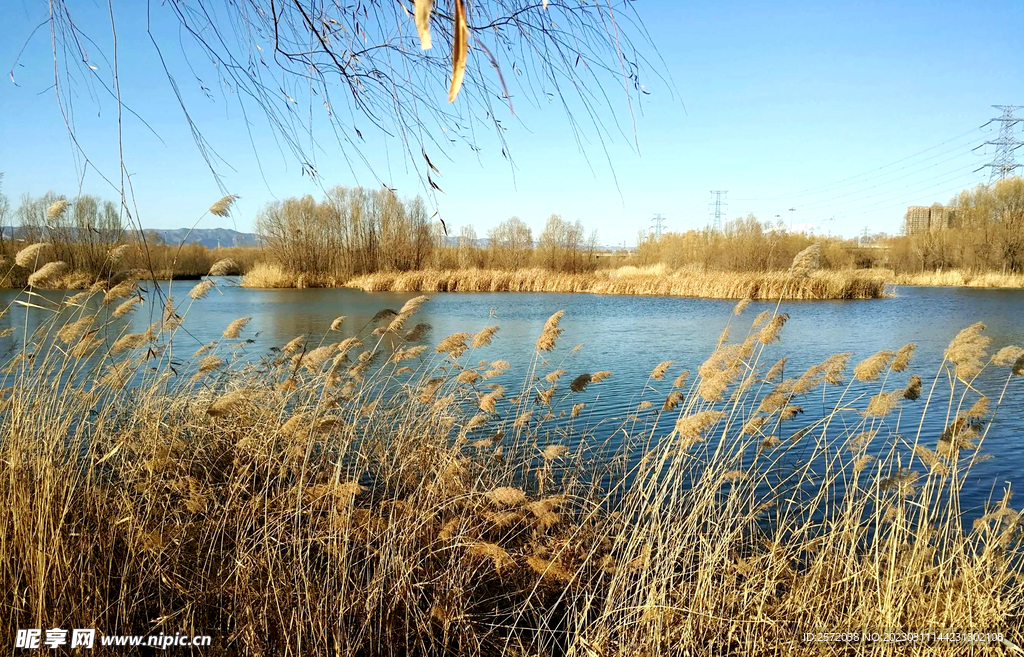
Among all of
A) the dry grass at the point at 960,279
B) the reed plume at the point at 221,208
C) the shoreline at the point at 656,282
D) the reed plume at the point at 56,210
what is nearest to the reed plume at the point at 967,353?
the reed plume at the point at 221,208

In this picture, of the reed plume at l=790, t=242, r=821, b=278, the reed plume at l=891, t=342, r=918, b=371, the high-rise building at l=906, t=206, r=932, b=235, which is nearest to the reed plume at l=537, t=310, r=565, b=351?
the reed plume at l=790, t=242, r=821, b=278

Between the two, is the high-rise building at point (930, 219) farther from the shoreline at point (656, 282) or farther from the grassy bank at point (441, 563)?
the grassy bank at point (441, 563)

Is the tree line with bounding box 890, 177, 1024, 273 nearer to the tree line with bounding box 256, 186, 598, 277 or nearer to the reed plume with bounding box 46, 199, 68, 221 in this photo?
the tree line with bounding box 256, 186, 598, 277

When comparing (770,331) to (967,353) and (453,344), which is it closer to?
(967,353)

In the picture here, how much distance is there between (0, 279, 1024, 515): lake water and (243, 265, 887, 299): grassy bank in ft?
4.00

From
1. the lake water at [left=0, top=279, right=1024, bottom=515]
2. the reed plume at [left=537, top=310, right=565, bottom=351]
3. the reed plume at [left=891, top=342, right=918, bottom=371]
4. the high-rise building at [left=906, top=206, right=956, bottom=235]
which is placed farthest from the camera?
the high-rise building at [left=906, top=206, right=956, bottom=235]

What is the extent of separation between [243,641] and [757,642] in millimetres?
1867

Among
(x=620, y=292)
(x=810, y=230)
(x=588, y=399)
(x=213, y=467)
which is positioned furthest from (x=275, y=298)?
(x=810, y=230)

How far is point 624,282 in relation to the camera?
2550 centimetres

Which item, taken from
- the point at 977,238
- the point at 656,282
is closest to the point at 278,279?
the point at 656,282

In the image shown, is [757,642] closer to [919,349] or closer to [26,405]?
[26,405]

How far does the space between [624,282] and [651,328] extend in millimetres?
11868

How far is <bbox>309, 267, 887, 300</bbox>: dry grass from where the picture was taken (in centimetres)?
2195

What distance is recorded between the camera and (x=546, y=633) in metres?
2.64
